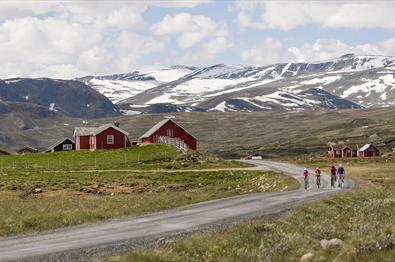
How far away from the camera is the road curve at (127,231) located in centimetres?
2170

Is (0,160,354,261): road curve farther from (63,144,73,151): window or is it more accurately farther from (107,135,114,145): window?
(63,144,73,151): window

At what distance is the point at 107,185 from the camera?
55.6 meters

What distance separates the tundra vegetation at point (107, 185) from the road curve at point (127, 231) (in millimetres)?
2061

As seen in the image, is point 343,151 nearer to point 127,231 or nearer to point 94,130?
point 94,130

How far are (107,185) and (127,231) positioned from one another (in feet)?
95.7

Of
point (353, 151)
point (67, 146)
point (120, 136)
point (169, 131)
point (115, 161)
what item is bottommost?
point (115, 161)

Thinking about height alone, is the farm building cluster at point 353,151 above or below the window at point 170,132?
below

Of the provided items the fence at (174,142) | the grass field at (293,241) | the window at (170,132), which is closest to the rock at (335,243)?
the grass field at (293,241)

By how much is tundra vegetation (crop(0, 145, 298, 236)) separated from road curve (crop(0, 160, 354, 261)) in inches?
81.1

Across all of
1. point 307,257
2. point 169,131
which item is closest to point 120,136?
point 169,131

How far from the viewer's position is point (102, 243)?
23516mm

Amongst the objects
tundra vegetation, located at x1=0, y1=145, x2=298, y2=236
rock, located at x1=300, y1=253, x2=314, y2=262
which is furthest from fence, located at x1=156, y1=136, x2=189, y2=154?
rock, located at x1=300, y1=253, x2=314, y2=262

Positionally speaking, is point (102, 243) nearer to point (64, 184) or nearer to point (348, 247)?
point (348, 247)

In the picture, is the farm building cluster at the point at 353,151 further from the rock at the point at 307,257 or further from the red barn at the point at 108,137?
the rock at the point at 307,257
